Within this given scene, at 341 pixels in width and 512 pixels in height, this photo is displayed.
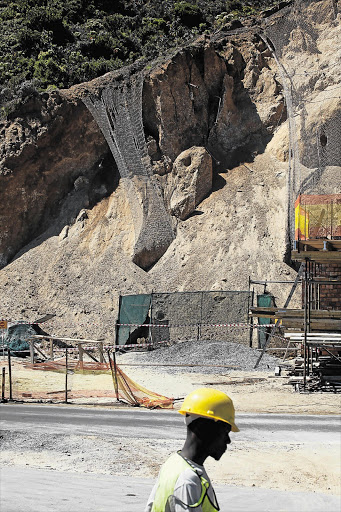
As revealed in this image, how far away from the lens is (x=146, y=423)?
32.3 ft

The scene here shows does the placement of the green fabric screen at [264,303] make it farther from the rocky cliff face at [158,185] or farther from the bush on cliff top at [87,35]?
the bush on cliff top at [87,35]

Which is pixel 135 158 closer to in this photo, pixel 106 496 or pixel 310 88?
pixel 310 88

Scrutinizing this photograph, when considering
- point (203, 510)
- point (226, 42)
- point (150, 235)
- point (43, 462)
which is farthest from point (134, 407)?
A: point (226, 42)

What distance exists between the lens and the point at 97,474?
7031 millimetres

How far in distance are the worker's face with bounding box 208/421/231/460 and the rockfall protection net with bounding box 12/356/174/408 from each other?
8.85 meters

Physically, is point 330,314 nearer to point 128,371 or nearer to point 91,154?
point 128,371

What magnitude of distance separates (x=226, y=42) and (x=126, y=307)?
17410 millimetres

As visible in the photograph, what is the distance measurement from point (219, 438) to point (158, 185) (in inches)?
1168

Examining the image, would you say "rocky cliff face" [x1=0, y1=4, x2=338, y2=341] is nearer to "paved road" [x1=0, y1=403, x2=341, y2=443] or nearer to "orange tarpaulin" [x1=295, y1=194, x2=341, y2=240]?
"orange tarpaulin" [x1=295, y1=194, x2=341, y2=240]

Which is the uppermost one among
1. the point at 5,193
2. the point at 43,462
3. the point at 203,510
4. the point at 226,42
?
the point at 226,42

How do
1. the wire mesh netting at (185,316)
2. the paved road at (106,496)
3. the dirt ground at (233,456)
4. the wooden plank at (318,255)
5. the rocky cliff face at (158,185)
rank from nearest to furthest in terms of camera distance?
1. the paved road at (106,496)
2. the dirt ground at (233,456)
3. the wooden plank at (318,255)
4. the wire mesh netting at (185,316)
5. the rocky cliff face at (158,185)

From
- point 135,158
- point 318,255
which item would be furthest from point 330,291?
point 135,158

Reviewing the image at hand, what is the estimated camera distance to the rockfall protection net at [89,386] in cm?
1198

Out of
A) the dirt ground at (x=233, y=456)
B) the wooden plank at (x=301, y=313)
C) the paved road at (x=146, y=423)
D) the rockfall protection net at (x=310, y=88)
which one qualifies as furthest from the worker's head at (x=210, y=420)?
the rockfall protection net at (x=310, y=88)
